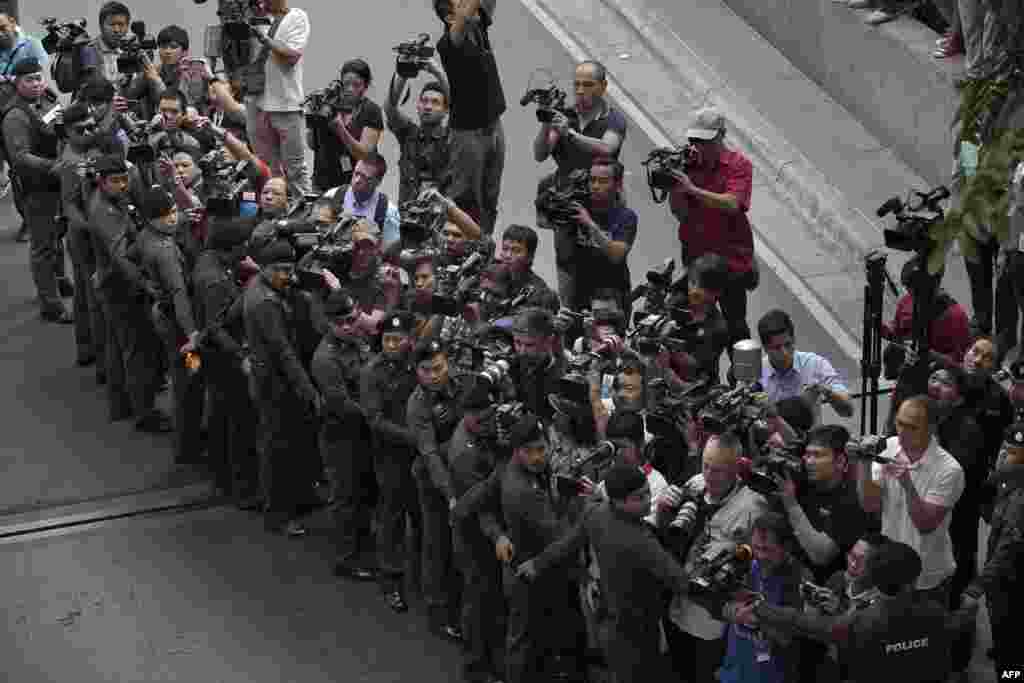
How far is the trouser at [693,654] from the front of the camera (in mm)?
9867

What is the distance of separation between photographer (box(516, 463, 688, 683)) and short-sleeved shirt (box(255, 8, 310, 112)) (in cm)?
605

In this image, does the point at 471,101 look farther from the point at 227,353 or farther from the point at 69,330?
the point at 69,330

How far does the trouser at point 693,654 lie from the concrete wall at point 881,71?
18.5 feet

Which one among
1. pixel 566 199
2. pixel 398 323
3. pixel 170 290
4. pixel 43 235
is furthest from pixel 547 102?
pixel 43 235

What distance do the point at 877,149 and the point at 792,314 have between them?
6.01 feet

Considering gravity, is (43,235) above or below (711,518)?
below

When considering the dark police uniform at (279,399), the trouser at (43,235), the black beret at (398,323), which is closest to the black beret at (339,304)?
the black beret at (398,323)

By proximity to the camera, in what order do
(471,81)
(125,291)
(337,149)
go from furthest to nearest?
(337,149), (471,81), (125,291)

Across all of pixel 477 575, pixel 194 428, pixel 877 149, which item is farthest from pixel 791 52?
pixel 477 575

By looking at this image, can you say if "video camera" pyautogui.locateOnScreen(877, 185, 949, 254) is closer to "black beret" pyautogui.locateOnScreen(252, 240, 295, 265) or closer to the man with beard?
the man with beard

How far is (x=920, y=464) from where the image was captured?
32.0ft

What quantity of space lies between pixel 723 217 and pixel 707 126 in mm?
545

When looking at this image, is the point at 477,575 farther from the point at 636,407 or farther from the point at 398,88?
the point at 398,88

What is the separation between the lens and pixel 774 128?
15.8 metres
